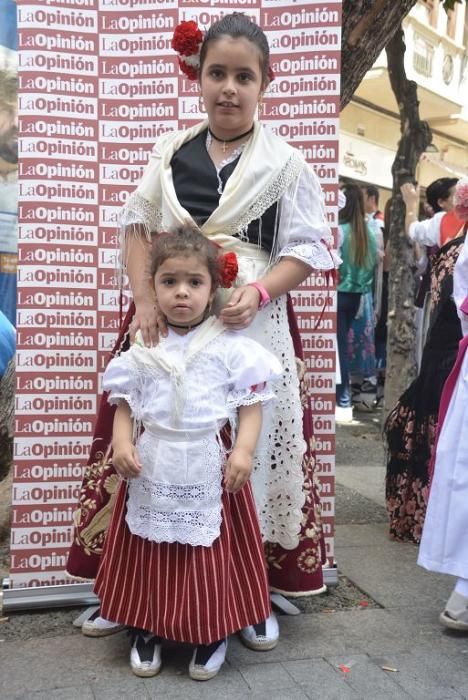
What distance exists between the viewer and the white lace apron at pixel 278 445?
2928 mm

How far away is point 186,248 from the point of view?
259 centimetres

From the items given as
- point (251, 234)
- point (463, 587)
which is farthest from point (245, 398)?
point (463, 587)

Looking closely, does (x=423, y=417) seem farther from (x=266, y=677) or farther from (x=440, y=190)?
(x=266, y=677)

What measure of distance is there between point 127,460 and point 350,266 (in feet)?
19.3

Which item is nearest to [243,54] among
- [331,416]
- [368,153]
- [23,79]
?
[23,79]

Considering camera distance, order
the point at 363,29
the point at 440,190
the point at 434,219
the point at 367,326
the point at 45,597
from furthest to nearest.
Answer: the point at 367,326, the point at 440,190, the point at 434,219, the point at 363,29, the point at 45,597

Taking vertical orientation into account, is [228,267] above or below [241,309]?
above

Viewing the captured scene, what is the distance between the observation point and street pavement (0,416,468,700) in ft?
8.39

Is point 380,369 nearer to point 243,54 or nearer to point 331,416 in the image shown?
A: point 331,416

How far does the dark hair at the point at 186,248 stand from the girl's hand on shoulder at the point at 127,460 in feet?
1.85

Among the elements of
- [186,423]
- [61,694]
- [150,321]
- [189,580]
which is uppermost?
[150,321]

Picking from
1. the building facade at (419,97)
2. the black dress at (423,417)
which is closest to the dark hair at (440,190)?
the black dress at (423,417)

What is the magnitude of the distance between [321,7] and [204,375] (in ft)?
5.32

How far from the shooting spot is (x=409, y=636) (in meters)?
3.03
